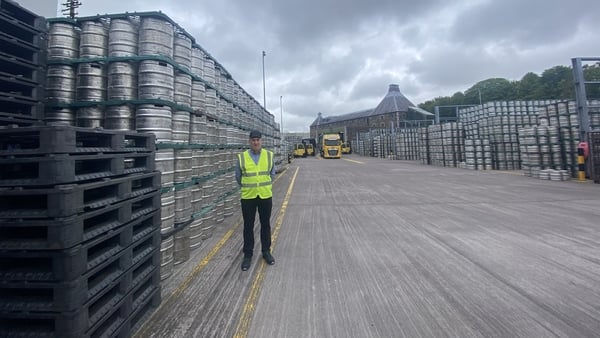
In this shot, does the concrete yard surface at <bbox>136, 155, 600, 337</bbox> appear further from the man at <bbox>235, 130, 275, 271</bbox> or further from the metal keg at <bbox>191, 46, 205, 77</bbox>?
the metal keg at <bbox>191, 46, 205, 77</bbox>

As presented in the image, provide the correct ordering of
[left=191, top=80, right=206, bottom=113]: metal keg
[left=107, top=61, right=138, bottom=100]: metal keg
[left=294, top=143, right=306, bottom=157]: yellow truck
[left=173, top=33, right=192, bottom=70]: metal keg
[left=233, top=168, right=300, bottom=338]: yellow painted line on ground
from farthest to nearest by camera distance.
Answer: [left=294, top=143, right=306, bottom=157]: yellow truck → [left=191, top=80, right=206, bottom=113]: metal keg → [left=173, top=33, right=192, bottom=70]: metal keg → [left=107, top=61, right=138, bottom=100]: metal keg → [left=233, top=168, right=300, bottom=338]: yellow painted line on ground

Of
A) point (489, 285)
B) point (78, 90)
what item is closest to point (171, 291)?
point (78, 90)

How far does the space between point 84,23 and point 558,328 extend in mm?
6224

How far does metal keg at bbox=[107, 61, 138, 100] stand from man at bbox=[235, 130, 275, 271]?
1650 mm

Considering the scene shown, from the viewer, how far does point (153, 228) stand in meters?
2.80

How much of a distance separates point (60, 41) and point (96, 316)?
3637 mm

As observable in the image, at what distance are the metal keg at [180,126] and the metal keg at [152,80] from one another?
1.12 ft

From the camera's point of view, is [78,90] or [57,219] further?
[78,90]

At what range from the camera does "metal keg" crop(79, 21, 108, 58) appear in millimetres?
3662

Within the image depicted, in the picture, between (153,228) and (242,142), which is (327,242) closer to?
(153,228)

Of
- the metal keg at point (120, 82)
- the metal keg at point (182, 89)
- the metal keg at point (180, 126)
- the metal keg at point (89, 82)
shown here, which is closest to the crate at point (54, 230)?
the metal keg at point (180, 126)

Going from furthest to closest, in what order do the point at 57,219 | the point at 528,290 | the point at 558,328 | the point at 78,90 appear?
1. the point at 78,90
2. the point at 528,290
3. the point at 558,328
4. the point at 57,219

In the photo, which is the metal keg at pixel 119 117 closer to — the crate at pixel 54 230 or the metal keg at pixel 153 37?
the metal keg at pixel 153 37

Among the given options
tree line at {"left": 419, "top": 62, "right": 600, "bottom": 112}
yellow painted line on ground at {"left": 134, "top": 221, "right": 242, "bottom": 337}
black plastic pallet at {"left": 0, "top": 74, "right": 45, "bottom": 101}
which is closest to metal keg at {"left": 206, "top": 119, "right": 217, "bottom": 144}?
yellow painted line on ground at {"left": 134, "top": 221, "right": 242, "bottom": 337}
